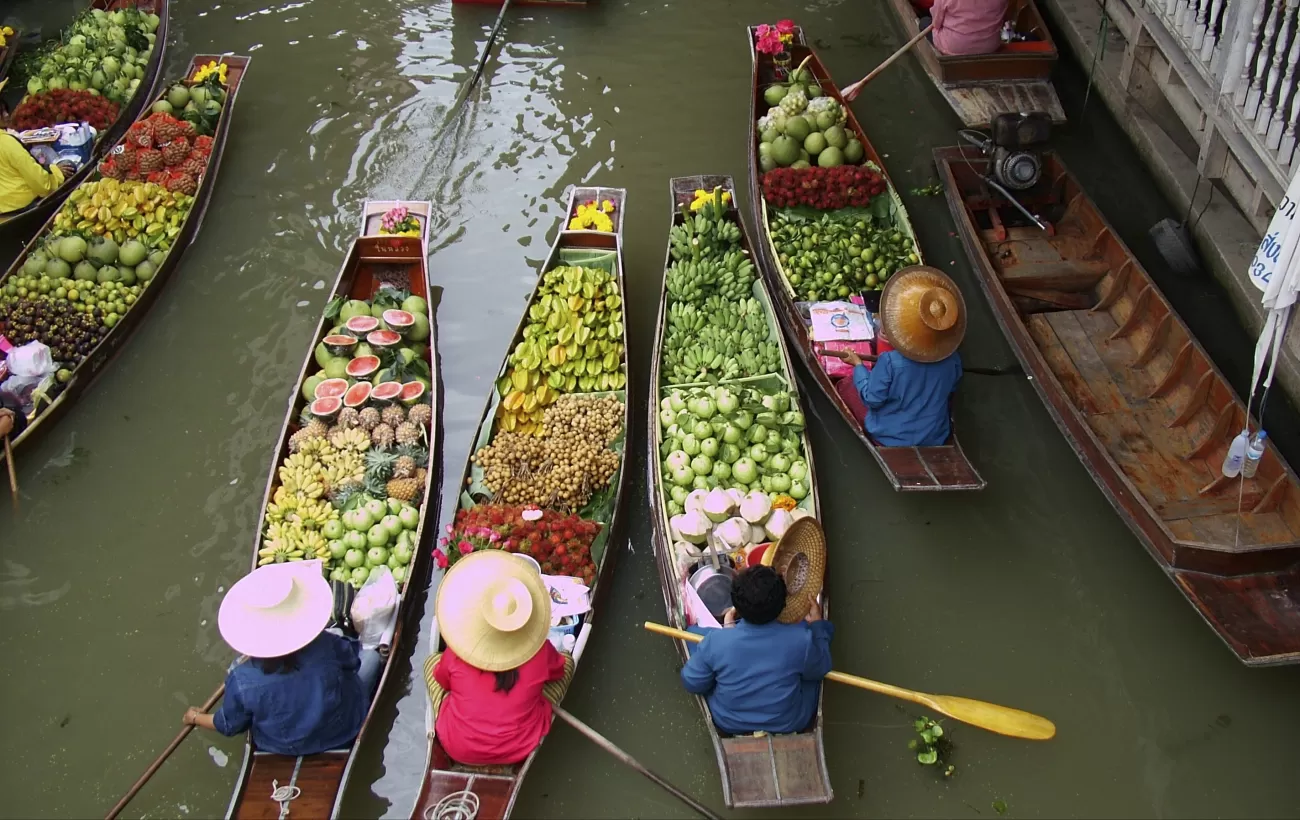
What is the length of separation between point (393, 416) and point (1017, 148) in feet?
16.1

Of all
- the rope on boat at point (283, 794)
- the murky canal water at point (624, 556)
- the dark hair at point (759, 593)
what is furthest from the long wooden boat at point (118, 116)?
the dark hair at point (759, 593)

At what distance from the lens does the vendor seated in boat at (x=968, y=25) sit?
8.47 meters

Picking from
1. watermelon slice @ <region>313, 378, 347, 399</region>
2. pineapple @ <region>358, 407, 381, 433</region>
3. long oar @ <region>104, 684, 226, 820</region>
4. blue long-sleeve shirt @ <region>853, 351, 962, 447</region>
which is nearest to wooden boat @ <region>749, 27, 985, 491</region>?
blue long-sleeve shirt @ <region>853, 351, 962, 447</region>

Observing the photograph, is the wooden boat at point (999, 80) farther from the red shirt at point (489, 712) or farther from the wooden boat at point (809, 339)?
the red shirt at point (489, 712)

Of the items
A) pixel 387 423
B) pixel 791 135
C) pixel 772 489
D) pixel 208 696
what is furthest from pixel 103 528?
pixel 791 135

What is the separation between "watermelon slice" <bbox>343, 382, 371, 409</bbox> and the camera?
617 centimetres

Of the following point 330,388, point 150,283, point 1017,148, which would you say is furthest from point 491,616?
point 1017,148

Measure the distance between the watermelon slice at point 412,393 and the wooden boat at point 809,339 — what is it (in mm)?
2437

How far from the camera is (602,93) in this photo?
30.7 ft

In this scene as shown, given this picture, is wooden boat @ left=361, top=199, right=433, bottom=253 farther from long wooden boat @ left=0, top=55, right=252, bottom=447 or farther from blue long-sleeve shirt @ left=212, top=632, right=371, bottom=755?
blue long-sleeve shirt @ left=212, top=632, right=371, bottom=755

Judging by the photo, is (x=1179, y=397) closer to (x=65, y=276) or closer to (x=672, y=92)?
(x=672, y=92)

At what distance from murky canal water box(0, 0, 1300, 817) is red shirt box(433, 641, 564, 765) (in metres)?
0.58

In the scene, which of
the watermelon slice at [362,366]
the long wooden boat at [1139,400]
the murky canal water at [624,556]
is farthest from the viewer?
the watermelon slice at [362,366]

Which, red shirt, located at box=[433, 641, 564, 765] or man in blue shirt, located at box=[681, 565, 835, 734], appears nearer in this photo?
man in blue shirt, located at box=[681, 565, 835, 734]
